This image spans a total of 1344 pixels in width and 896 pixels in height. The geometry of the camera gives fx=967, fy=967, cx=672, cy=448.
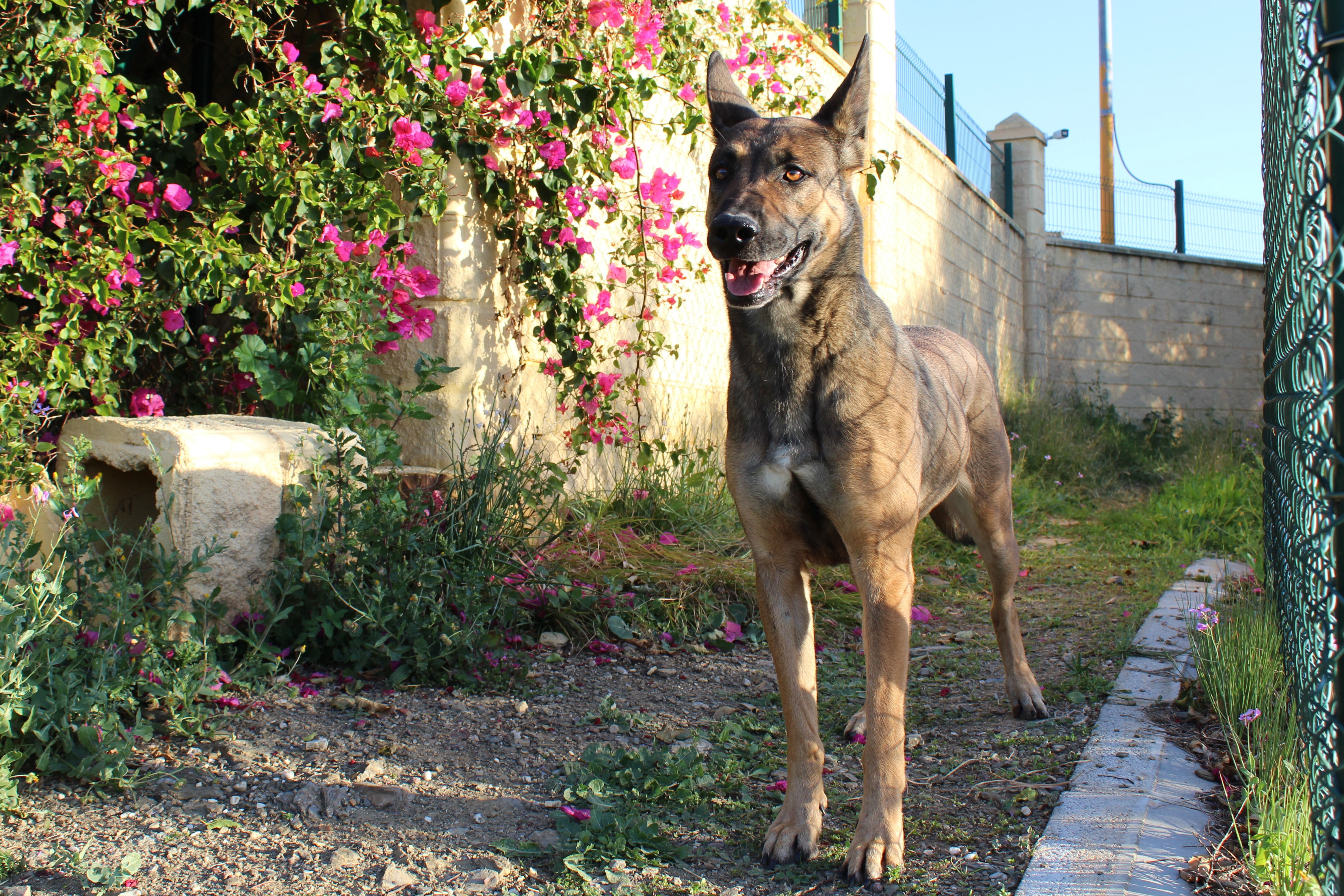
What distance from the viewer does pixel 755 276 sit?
2467mm

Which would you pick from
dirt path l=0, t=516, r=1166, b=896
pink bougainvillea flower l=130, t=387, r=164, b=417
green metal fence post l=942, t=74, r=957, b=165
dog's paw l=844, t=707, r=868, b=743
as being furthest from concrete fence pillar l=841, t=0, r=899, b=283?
pink bougainvillea flower l=130, t=387, r=164, b=417

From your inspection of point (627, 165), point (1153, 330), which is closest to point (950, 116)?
point (1153, 330)

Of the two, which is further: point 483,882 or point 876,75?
point 876,75

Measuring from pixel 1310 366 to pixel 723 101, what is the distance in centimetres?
179

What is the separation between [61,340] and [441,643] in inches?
72.5

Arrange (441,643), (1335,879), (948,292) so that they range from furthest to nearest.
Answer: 1. (948,292)
2. (441,643)
3. (1335,879)

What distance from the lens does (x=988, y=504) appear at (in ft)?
11.5

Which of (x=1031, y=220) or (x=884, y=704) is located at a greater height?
(x=1031, y=220)

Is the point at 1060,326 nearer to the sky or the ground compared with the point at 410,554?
nearer to the sky

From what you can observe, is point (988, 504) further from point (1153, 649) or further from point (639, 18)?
point (639, 18)

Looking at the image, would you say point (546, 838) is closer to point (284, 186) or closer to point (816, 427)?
point (816, 427)

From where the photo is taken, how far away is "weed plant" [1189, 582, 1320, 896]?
188 cm

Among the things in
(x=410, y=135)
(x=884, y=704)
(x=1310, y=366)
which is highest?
(x=410, y=135)

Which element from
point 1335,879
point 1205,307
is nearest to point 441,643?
point 1335,879
